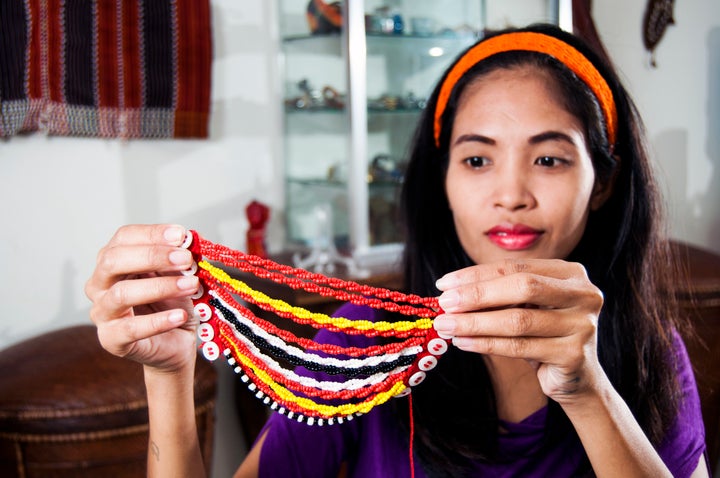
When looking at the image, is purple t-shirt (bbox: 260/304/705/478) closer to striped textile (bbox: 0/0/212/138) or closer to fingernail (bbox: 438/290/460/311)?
fingernail (bbox: 438/290/460/311)

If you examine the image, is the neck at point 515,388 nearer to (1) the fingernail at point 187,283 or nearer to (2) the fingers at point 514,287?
(2) the fingers at point 514,287

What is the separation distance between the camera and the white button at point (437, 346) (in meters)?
0.90

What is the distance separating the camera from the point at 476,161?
1.18 m

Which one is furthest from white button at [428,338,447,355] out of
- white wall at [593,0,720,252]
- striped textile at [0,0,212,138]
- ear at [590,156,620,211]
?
white wall at [593,0,720,252]

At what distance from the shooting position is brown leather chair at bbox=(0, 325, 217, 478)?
6.06 feet

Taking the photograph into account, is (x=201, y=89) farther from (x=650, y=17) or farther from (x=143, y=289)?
(x=650, y=17)

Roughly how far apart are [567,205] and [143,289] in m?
0.69

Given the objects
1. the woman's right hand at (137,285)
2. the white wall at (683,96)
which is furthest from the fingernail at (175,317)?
the white wall at (683,96)

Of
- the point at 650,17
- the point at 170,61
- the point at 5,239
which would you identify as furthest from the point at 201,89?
the point at 650,17

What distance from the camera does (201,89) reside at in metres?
2.50

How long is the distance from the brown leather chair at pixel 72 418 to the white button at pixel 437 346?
1.25m

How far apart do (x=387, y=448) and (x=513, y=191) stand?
0.53 meters

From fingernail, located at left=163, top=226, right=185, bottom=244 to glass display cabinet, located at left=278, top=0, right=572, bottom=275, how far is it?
162 centimetres

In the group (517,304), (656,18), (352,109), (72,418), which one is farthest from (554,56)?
(656,18)
